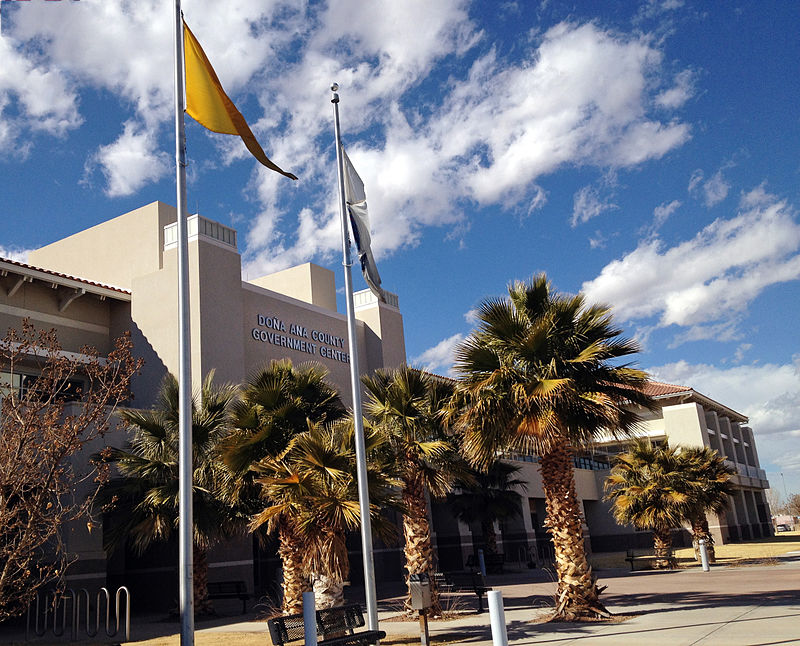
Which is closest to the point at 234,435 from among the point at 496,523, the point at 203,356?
the point at 203,356

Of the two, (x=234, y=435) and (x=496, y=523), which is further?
(x=496, y=523)

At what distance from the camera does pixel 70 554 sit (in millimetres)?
18781

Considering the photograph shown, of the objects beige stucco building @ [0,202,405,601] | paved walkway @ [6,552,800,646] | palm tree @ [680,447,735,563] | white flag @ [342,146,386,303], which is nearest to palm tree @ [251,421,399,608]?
paved walkway @ [6,552,800,646]

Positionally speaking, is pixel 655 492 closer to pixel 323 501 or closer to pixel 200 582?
pixel 200 582

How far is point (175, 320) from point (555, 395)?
15.4 m

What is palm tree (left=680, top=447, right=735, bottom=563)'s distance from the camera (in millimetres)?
28203

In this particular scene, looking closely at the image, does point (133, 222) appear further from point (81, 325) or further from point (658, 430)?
point (658, 430)

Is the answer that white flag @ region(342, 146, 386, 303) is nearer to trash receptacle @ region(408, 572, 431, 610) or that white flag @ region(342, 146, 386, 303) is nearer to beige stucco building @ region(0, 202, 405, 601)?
trash receptacle @ region(408, 572, 431, 610)

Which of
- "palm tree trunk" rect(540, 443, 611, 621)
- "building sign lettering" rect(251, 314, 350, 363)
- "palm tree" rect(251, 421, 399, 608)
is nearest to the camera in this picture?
"palm tree" rect(251, 421, 399, 608)

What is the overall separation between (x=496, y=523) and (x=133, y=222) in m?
21.8

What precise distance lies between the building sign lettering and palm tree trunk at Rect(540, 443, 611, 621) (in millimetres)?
15189

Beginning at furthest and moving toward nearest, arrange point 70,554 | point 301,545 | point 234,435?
point 70,554
point 234,435
point 301,545

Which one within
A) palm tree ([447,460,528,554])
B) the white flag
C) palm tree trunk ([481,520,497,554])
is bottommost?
palm tree trunk ([481,520,497,554])

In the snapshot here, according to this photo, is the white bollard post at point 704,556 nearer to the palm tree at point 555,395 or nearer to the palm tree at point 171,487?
the palm tree at point 555,395
